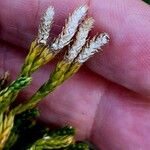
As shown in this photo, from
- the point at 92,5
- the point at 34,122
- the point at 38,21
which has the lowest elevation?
the point at 34,122

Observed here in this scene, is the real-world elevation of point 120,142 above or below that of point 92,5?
below

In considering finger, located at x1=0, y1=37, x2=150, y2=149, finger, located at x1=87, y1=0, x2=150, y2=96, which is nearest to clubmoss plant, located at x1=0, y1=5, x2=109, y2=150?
finger, located at x1=87, y1=0, x2=150, y2=96

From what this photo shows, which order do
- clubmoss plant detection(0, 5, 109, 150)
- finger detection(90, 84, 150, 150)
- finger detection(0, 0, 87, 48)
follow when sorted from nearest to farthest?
clubmoss plant detection(0, 5, 109, 150), finger detection(0, 0, 87, 48), finger detection(90, 84, 150, 150)

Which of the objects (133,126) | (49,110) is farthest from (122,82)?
(49,110)

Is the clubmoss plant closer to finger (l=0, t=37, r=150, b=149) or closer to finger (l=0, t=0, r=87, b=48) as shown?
finger (l=0, t=0, r=87, b=48)

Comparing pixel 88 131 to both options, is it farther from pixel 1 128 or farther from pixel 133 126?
pixel 1 128

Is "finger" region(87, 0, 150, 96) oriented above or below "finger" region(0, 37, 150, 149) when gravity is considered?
above

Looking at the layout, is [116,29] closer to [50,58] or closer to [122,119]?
[50,58]

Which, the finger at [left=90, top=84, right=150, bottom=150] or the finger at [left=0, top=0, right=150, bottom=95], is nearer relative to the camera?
the finger at [left=0, top=0, right=150, bottom=95]
